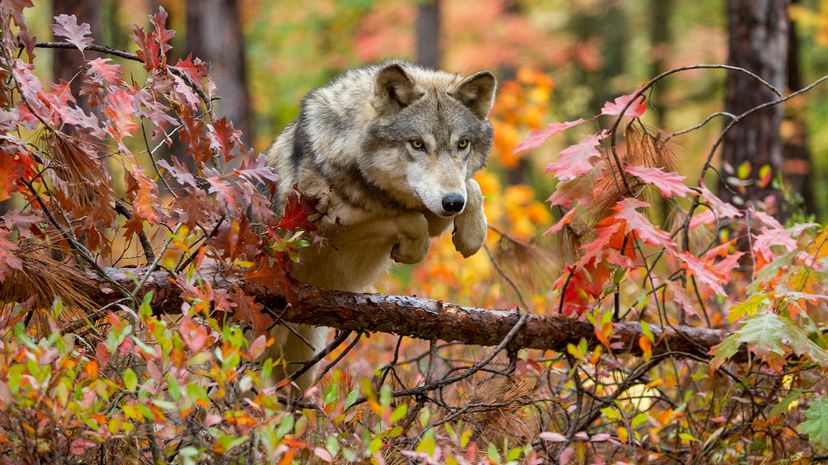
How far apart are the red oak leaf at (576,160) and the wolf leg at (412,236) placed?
98 centimetres

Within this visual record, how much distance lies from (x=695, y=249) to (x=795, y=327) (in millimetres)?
1835

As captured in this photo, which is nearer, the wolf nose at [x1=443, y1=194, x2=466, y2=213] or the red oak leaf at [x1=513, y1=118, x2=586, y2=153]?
the red oak leaf at [x1=513, y1=118, x2=586, y2=153]

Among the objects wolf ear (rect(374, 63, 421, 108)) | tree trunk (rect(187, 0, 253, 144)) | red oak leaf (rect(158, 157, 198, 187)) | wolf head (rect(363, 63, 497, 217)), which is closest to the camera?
red oak leaf (rect(158, 157, 198, 187))

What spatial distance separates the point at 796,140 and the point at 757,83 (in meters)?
6.90

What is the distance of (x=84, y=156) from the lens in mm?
3279

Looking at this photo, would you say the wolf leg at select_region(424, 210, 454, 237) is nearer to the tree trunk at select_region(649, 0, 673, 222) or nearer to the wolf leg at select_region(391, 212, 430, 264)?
the wolf leg at select_region(391, 212, 430, 264)

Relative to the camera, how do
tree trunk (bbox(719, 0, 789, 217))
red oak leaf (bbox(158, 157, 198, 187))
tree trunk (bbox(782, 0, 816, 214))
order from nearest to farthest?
red oak leaf (bbox(158, 157, 198, 187)), tree trunk (bbox(719, 0, 789, 217)), tree trunk (bbox(782, 0, 816, 214))

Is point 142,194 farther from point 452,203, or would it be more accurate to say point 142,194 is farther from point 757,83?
point 757,83

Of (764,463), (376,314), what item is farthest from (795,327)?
(376,314)

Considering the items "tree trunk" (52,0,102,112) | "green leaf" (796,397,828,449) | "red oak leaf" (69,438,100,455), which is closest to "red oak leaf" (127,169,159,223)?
"red oak leaf" (69,438,100,455)

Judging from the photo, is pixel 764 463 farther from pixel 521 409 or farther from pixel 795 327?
pixel 521 409

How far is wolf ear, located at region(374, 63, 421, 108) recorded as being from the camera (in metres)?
→ 4.59

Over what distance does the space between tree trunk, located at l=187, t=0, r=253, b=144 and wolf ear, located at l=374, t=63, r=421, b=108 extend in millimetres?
7051

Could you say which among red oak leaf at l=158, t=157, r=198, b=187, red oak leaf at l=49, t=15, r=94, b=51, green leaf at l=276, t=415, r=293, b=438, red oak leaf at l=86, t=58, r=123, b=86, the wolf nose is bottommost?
the wolf nose
